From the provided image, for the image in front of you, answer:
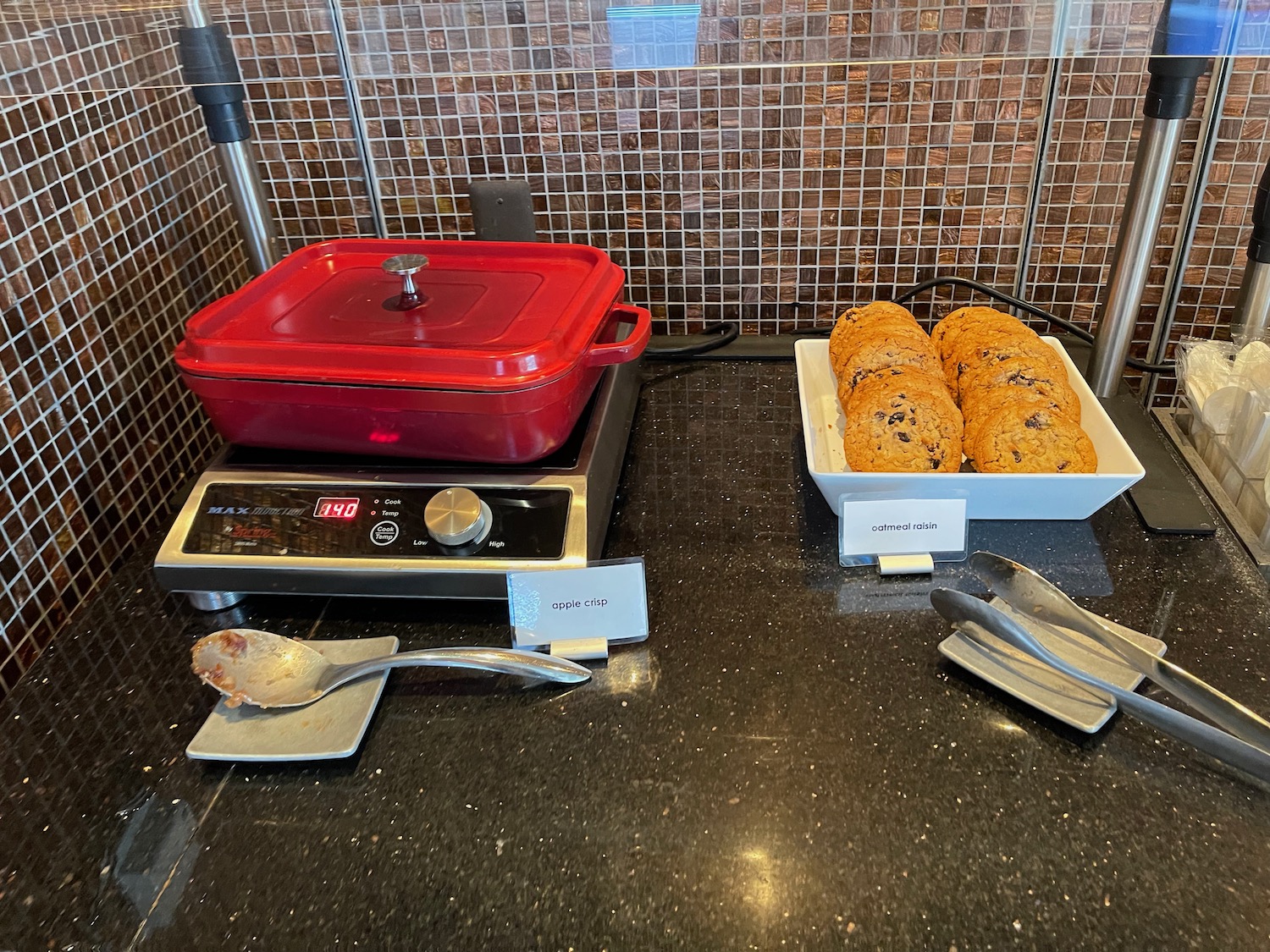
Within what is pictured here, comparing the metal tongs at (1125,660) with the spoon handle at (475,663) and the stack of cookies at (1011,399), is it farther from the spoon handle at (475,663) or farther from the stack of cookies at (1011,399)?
the spoon handle at (475,663)

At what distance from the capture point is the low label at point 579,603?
0.60 metres

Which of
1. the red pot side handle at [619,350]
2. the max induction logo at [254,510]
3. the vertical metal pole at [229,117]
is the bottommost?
the max induction logo at [254,510]

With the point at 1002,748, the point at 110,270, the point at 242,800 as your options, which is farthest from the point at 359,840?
the point at 110,270

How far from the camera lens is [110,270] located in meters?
0.80

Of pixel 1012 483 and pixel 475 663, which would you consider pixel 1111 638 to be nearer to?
pixel 1012 483

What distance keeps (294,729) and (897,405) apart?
48 centimetres

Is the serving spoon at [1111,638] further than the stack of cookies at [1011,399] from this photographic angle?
No

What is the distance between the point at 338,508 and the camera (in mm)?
649

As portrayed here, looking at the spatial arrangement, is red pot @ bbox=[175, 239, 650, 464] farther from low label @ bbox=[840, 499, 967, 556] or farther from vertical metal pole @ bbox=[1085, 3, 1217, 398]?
vertical metal pole @ bbox=[1085, 3, 1217, 398]

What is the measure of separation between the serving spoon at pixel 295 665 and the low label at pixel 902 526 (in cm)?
22

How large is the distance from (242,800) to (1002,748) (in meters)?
0.46

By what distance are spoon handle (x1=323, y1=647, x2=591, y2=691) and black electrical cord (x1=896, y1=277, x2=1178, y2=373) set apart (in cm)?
62

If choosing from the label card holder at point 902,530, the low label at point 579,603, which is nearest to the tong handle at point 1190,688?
the label card holder at point 902,530

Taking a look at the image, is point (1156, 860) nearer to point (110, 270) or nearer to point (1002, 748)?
point (1002, 748)
